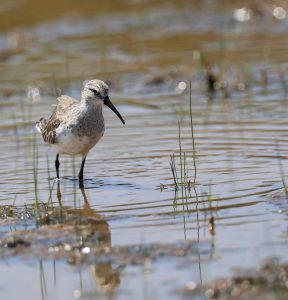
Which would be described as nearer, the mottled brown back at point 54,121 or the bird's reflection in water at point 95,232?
the bird's reflection in water at point 95,232

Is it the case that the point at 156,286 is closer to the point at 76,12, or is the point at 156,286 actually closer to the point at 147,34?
the point at 147,34

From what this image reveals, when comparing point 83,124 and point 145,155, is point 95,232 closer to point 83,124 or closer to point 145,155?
point 83,124

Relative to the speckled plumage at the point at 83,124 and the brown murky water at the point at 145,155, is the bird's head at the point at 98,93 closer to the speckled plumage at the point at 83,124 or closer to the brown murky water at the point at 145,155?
the speckled plumage at the point at 83,124

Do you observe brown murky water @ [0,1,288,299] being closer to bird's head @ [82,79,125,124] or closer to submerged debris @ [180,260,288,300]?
submerged debris @ [180,260,288,300]

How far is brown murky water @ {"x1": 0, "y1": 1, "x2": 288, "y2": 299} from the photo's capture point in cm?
666

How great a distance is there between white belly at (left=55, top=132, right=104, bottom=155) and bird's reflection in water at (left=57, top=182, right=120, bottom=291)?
30.2 inches

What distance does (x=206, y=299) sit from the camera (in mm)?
5793

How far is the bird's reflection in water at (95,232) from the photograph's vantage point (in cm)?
640

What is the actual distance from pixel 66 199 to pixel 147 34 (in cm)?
1033

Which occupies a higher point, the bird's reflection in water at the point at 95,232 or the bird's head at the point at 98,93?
the bird's head at the point at 98,93

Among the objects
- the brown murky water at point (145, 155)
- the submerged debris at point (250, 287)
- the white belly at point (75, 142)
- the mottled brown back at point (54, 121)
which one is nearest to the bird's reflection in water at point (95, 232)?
the brown murky water at point (145, 155)

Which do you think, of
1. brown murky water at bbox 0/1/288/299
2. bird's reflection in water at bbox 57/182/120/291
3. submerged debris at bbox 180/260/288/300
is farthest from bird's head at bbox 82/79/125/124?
submerged debris at bbox 180/260/288/300

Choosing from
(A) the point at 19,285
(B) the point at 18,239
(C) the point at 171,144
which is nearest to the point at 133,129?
(C) the point at 171,144

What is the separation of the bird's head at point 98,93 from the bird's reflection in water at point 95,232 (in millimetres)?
1234
